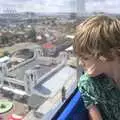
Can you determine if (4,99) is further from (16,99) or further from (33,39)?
(33,39)

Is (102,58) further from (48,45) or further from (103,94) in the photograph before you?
(48,45)

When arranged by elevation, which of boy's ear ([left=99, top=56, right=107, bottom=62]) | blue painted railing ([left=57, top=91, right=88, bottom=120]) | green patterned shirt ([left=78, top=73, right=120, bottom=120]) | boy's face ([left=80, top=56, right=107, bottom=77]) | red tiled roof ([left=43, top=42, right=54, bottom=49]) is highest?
boy's ear ([left=99, top=56, right=107, bottom=62])

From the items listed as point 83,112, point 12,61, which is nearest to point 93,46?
point 83,112

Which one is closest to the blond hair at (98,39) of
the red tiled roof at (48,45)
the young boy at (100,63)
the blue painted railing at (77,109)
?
the young boy at (100,63)

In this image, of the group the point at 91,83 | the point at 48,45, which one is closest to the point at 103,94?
the point at 91,83

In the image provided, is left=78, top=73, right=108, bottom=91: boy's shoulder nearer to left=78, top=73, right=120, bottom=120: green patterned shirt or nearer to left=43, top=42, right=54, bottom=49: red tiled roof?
left=78, top=73, right=120, bottom=120: green patterned shirt

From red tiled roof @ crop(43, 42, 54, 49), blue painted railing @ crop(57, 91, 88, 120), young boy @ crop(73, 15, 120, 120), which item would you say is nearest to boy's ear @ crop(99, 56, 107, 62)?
young boy @ crop(73, 15, 120, 120)

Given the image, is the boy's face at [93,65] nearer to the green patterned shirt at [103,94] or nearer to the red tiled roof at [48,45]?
the green patterned shirt at [103,94]
